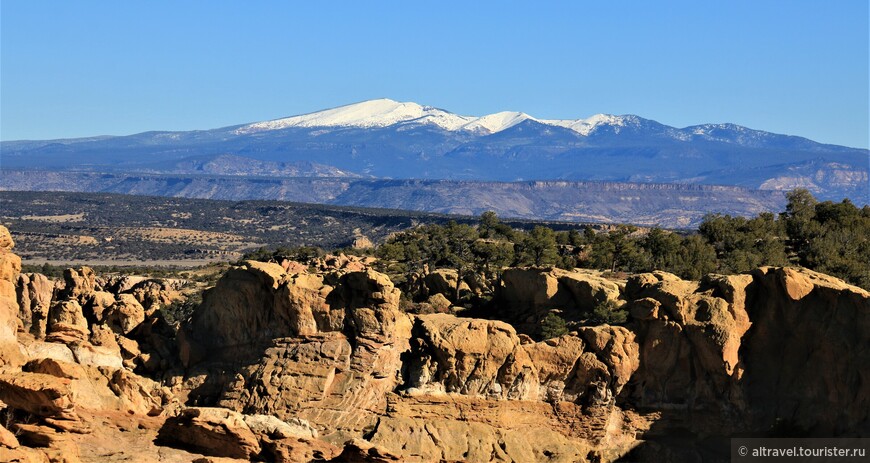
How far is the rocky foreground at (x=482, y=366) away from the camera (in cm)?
4300

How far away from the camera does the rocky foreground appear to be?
43.0 m

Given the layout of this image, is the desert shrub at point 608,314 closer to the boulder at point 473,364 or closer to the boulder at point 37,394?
the boulder at point 473,364

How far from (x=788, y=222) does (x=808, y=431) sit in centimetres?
3592

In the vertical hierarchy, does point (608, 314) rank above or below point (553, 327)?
above

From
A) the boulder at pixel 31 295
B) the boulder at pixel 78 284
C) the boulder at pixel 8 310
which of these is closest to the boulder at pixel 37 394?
the boulder at pixel 8 310

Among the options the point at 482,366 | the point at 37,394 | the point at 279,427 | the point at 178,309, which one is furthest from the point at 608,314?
the point at 178,309

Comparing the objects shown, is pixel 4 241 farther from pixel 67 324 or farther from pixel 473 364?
pixel 473 364

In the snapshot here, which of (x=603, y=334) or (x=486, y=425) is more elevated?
(x=603, y=334)

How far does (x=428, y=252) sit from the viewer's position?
3031 inches

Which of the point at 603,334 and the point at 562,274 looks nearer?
the point at 603,334

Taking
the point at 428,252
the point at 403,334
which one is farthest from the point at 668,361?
the point at 428,252

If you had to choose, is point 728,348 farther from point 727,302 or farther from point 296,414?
point 296,414

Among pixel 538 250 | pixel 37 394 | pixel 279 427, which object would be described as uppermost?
pixel 538 250

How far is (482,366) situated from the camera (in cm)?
4416
